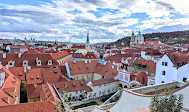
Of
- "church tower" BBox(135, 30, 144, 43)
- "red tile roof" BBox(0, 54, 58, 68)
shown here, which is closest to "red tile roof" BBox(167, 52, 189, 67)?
"red tile roof" BBox(0, 54, 58, 68)

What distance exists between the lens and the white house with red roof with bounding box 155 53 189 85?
23141 millimetres

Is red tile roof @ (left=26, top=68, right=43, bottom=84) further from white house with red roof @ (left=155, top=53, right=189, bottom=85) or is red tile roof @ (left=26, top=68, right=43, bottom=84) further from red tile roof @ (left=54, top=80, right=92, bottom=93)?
white house with red roof @ (left=155, top=53, right=189, bottom=85)

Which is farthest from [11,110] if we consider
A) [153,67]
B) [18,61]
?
[153,67]

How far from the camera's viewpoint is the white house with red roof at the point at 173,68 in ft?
75.9

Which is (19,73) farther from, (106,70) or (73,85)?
(106,70)

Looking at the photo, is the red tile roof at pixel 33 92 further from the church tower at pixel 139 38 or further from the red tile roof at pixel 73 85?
the church tower at pixel 139 38

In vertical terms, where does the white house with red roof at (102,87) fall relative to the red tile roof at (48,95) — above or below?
below

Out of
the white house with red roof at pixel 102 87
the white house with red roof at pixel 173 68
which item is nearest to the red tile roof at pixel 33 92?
the white house with red roof at pixel 102 87

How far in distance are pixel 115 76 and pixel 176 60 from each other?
15.6m

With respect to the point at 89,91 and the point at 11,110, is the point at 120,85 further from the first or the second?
the point at 11,110

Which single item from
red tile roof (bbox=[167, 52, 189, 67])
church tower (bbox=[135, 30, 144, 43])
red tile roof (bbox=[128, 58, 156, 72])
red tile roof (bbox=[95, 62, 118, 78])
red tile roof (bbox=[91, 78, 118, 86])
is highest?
Result: church tower (bbox=[135, 30, 144, 43])

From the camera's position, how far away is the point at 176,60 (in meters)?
25.1

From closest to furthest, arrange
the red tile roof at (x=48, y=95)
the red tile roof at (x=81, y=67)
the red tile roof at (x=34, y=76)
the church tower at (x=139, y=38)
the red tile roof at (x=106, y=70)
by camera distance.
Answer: the red tile roof at (x=48, y=95) → the red tile roof at (x=34, y=76) → the red tile roof at (x=106, y=70) → the red tile roof at (x=81, y=67) → the church tower at (x=139, y=38)

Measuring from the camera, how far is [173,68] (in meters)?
24.5
